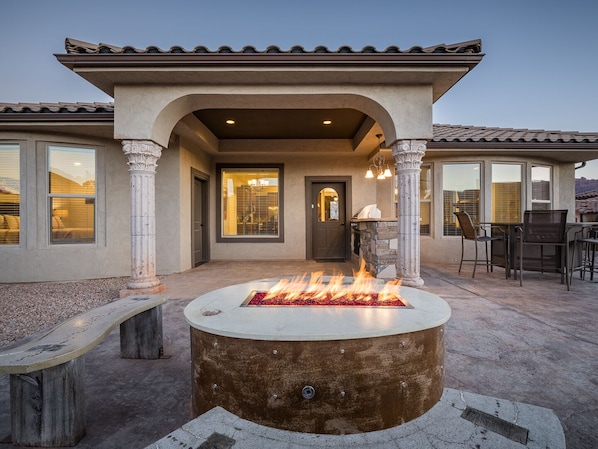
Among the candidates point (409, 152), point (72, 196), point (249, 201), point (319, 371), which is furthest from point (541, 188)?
point (72, 196)

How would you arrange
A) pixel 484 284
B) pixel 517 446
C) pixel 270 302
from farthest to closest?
pixel 484 284
pixel 270 302
pixel 517 446

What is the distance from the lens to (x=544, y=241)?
5090 mm

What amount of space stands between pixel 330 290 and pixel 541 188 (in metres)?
8.90

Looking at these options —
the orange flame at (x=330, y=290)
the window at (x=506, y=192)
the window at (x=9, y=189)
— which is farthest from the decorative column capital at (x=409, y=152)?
the window at (x=9, y=189)

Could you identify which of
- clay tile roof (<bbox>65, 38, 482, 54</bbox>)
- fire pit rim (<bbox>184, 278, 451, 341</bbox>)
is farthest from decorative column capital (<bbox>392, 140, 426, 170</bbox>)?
fire pit rim (<bbox>184, 278, 451, 341</bbox>)

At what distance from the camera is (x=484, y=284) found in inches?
210

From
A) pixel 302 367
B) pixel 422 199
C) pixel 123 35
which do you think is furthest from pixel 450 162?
pixel 123 35

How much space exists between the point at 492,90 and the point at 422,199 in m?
31.6

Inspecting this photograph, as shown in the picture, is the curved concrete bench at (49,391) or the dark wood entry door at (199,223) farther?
the dark wood entry door at (199,223)

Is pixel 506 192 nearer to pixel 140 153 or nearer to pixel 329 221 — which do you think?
pixel 329 221

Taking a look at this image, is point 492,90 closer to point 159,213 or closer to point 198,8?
point 198,8

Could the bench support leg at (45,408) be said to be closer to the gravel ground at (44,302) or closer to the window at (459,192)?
the gravel ground at (44,302)

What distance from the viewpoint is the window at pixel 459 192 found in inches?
309

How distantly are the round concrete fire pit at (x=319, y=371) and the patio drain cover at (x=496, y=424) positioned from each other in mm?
195
